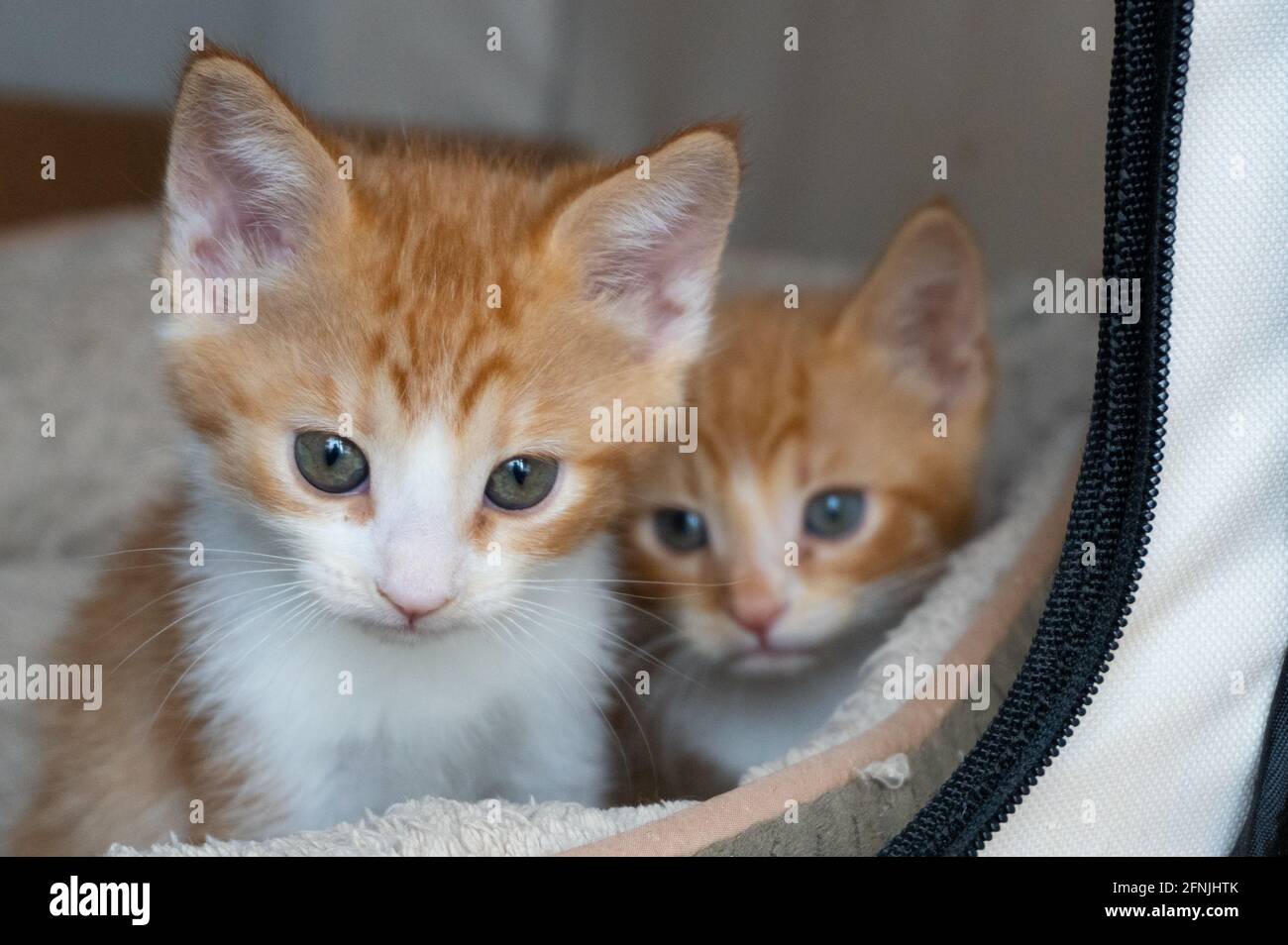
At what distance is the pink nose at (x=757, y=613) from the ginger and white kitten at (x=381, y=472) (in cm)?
17

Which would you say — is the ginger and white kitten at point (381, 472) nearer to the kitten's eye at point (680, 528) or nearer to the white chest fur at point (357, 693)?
the white chest fur at point (357, 693)

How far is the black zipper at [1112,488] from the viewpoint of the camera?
1.04 meters

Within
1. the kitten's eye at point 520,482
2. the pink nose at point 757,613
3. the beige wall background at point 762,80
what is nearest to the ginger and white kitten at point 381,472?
the kitten's eye at point 520,482

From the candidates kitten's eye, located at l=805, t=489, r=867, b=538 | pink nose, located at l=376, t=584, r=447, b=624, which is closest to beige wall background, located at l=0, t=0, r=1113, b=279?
kitten's eye, located at l=805, t=489, r=867, b=538

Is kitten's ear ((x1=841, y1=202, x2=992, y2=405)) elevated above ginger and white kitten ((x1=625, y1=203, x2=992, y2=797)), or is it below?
above

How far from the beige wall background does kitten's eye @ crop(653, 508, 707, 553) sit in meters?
0.95

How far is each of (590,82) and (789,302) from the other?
1249 millimetres

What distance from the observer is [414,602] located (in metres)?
1.08

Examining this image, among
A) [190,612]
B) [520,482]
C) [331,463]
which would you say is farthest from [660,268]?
[190,612]

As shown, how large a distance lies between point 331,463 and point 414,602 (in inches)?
6.7

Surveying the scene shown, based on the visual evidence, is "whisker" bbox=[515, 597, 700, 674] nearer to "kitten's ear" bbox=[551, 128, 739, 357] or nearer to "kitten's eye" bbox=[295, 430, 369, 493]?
"kitten's eye" bbox=[295, 430, 369, 493]

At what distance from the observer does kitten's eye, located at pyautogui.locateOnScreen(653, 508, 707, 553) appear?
5.32 feet
